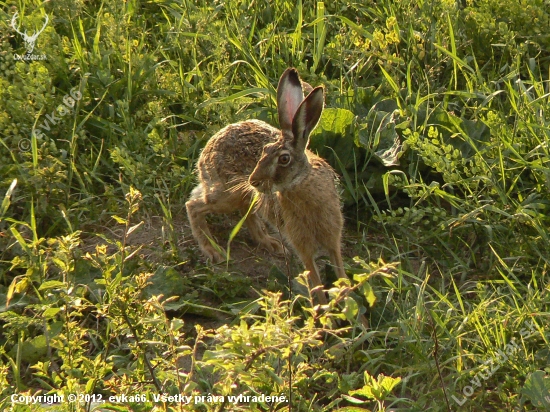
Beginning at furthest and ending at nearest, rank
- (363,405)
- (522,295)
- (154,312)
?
(522,295), (363,405), (154,312)

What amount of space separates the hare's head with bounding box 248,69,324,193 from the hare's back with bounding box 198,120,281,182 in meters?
0.38

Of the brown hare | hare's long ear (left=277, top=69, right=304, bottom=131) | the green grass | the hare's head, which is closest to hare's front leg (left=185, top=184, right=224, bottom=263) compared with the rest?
the brown hare

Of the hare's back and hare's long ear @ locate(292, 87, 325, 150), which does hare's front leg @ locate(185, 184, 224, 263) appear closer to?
the hare's back

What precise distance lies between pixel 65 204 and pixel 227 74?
4.73 feet

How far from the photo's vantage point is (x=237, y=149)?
5637 mm

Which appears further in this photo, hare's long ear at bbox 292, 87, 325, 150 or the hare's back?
the hare's back

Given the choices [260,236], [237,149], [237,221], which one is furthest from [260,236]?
[237,149]

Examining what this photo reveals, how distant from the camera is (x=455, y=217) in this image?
213 inches

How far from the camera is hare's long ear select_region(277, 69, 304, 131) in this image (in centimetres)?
521

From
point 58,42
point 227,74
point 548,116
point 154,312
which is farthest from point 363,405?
point 58,42

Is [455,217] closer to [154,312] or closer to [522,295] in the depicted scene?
[522,295]

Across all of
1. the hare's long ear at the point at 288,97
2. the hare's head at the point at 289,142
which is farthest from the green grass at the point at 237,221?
the hare's long ear at the point at 288,97

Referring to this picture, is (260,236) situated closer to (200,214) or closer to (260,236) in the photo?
(260,236)

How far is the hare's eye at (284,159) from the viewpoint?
17.0 ft
